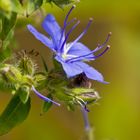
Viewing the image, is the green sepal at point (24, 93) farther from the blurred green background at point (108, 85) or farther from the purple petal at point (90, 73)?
the blurred green background at point (108, 85)

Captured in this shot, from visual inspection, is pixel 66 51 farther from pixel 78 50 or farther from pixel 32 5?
pixel 32 5

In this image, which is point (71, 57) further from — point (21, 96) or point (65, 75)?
point (21, 96)

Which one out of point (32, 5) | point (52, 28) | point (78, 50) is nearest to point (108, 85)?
point (78, 50)

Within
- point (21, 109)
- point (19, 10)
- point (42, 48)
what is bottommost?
point (42, 48)

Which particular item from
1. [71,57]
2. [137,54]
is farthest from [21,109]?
[137,54]

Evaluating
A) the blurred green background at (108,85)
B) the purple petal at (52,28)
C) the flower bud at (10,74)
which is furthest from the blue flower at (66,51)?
the blurred green background at (108,85)

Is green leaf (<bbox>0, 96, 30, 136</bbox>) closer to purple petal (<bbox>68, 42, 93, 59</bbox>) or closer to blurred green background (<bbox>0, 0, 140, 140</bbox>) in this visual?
purple petal (<bbox>68, 42, 93, 59</bbox>)

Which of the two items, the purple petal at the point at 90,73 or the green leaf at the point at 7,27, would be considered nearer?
the green leaf at the point at 7,27
